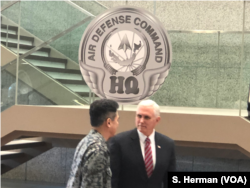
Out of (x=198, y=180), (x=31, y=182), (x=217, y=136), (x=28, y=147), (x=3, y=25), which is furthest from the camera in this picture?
(x=31, y=182)

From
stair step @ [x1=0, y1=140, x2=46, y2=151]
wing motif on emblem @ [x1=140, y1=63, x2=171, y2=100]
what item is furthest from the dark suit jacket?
stair step @ [x1=0, y1=140, x2=46, y2=151]

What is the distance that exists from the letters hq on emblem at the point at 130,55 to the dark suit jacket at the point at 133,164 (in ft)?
5.38

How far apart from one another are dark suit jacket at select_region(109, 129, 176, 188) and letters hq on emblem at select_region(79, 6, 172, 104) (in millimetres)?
1641

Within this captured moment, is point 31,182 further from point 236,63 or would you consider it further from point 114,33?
point 236,63

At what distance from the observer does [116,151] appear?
2.71m

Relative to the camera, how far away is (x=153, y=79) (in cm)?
439

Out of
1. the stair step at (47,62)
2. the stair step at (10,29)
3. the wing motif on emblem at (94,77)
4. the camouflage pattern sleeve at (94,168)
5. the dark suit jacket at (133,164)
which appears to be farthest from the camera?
the stair step at (10,29)

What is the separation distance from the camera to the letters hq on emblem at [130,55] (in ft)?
14.3

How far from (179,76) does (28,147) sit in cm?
284

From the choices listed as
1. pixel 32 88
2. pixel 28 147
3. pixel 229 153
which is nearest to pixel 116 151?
pixel 32 88

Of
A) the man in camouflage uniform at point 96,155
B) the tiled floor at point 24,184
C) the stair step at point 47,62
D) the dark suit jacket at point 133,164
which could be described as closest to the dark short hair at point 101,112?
the man in camouflage uniform at point 96,155

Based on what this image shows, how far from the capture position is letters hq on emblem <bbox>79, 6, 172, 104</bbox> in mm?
4355

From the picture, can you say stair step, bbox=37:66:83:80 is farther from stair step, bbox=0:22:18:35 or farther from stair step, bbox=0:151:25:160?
stair step, bbox=0:151:25:160

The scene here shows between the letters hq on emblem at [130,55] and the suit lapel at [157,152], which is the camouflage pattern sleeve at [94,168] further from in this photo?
the letters hq on emblem at [130,55]
